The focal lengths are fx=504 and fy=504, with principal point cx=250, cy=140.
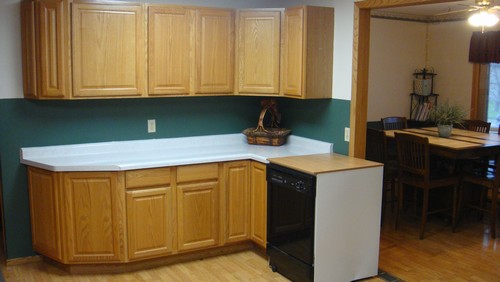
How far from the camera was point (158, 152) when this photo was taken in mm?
4191

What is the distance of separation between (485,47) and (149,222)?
5050 millimetres

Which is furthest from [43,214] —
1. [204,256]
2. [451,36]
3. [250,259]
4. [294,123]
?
[451,36]

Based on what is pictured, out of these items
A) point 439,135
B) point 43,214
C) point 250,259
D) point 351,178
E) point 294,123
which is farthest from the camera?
point 439,135

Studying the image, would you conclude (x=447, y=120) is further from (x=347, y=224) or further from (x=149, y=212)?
(x=149, y=212)

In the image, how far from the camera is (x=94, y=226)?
370cm

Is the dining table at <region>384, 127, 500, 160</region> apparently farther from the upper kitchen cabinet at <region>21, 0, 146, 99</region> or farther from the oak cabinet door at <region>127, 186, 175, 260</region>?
the upper kitchen cabinet at <region>21, 0, 146, 99</region>

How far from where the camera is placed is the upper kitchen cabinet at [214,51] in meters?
4.11

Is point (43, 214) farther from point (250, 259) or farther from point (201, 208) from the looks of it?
point (250, 259)

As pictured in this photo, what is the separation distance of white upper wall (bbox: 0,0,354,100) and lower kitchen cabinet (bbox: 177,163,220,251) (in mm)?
1229

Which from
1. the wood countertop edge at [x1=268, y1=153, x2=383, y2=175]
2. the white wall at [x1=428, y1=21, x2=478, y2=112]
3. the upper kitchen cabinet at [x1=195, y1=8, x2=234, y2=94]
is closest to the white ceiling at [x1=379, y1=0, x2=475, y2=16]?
the white wall at [x1=428, y1=21, x2=478, y2=112]

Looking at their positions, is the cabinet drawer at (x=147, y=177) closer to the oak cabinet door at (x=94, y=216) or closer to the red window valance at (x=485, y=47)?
the oak cabinet door at (x=94, y=216)

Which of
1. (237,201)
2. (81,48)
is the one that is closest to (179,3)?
(81,48)

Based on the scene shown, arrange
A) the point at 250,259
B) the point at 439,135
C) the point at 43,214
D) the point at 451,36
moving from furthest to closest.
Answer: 1. the point at 451,36
2. the point at 439,135
3. the point at 250,259
4. the point at 43,214

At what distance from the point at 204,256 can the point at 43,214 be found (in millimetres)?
1296
